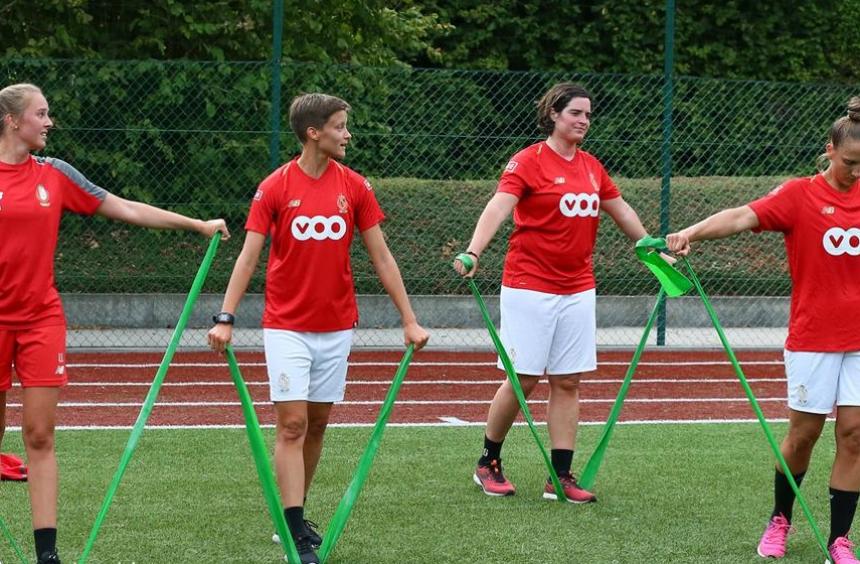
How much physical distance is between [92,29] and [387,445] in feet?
28.4

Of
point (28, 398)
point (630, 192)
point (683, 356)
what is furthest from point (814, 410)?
point (630, 192)

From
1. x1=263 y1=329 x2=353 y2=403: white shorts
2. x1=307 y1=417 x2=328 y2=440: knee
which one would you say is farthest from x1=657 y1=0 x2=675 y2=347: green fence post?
x1=263 y1=329 x2=353 y2=403: white shorts

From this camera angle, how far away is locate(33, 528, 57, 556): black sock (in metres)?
5.54

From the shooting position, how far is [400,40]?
18.0 meters

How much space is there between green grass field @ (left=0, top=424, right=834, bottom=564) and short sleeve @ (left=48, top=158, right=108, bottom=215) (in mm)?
1488

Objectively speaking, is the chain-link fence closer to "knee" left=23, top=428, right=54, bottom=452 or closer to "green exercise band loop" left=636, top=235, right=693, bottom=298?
"green exercise band loop" left=636, top=235, right=693, bottom=298

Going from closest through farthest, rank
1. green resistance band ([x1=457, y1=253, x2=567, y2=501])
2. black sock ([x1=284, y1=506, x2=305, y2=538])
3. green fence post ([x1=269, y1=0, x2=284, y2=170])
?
1. black sock ([x1=284, y1=506, x2=305, y2=538])
2. green resistance band ([x1=457, y1=253, x2=567, y2=501])
3. green fence post ([x1=269, y1=0, x2=284, y2=170])

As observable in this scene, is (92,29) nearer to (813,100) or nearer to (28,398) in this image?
(813,100)

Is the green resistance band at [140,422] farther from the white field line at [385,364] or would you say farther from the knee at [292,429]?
the white field line at [385,364]

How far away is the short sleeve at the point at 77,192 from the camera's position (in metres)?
5.68

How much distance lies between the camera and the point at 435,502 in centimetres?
716

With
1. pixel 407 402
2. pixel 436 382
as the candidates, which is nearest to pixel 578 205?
pixel 407 402

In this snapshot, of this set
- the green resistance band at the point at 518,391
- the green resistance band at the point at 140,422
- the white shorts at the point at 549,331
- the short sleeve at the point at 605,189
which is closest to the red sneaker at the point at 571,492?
the green resistance band at the point at 518,391

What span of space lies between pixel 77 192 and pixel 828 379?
317 centimetres
